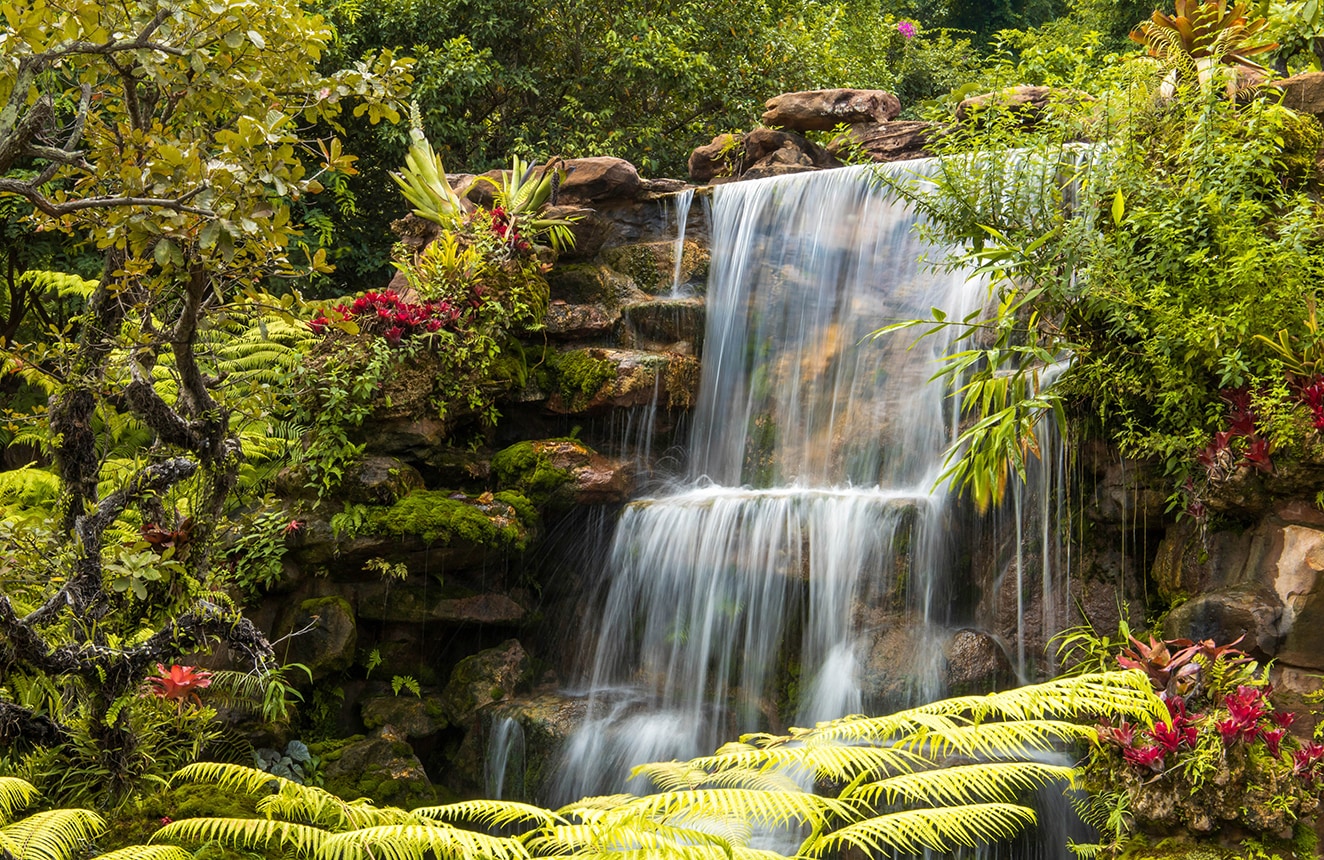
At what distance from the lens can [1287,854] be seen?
4047mm

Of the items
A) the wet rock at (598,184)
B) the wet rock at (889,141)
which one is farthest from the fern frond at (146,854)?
the wet rock at (889,141)

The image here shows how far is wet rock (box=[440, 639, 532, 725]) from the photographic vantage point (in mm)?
6840

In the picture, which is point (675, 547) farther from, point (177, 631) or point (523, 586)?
point (177, 631)

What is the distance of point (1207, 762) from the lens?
413 centimetres

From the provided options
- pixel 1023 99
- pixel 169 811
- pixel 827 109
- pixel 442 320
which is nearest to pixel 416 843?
pixel 169 811

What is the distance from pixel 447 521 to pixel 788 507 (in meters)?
2.34

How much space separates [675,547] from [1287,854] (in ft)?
13.6

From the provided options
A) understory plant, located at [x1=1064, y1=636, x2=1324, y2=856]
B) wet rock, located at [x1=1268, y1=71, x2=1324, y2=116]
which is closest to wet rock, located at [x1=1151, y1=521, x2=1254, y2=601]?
understory plant, located at [x1=1064, y1=636, x2=1324, y2=856]

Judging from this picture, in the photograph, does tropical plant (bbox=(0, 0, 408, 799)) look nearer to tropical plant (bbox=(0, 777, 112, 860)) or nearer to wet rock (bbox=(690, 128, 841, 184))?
tropical plant (bbox=(0, 777, 112, 860))

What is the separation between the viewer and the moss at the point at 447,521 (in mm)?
6758

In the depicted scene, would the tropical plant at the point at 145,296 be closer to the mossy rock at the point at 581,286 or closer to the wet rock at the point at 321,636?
the wet rock at the point at 321,636

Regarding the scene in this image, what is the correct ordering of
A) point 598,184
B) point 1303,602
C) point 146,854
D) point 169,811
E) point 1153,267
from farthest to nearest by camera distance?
point 598,184 → point 1153,267 → point 1303,602 → point 169,811 → point 146,854

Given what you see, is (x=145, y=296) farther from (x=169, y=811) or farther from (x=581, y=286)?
(x=581, y=286)

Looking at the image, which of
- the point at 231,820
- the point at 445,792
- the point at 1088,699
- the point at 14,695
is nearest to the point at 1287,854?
the point at 1088,699
